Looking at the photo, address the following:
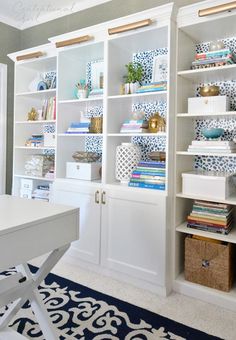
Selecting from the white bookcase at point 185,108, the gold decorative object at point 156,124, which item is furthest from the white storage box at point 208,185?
the gold decorative object at point 156,124

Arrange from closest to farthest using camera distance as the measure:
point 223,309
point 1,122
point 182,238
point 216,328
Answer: point 216,328 < point 223,309 < point 182,238 < point 1,122

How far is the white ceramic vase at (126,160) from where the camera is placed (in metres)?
2.58

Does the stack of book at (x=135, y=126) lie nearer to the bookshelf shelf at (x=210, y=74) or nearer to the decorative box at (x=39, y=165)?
the bookshelf shelf at (x=210, y=74)

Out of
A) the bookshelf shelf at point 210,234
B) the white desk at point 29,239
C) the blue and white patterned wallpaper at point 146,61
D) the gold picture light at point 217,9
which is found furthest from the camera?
the blue and white patterned wallpaper at point 146,61

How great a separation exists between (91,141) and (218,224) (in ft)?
5.39

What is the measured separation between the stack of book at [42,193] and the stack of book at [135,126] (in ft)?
4.15

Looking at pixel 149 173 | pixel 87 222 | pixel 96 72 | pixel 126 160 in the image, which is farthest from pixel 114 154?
pixel 96 72

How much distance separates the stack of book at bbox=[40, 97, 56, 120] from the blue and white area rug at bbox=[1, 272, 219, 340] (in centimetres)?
184

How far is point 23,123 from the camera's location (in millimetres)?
3469

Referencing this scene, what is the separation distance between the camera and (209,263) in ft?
7.39

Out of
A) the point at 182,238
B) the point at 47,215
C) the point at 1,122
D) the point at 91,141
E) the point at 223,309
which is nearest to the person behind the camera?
the point at 47,215

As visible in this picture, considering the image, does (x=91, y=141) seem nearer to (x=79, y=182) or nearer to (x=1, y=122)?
(x=79, y=182)

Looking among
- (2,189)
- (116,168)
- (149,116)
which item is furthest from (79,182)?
(2,189)

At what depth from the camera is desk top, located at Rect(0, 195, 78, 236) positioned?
130 centimetres
